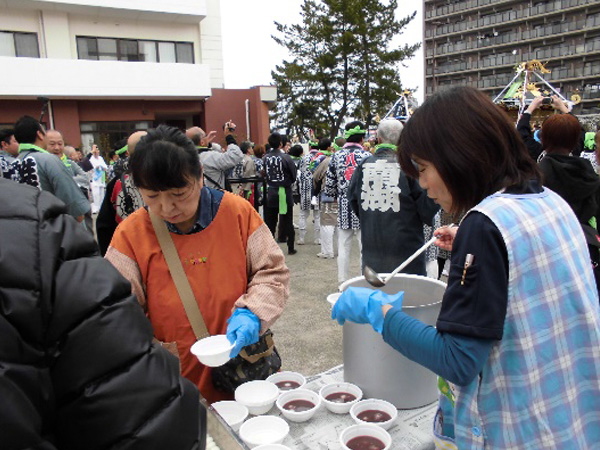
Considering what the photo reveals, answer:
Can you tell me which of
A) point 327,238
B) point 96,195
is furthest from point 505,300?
point 96,195

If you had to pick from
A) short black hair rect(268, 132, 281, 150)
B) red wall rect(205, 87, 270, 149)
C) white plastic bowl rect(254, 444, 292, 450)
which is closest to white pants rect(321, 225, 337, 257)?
short black hair rect(268, 132, 281, 150)

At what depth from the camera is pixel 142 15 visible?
17000mm

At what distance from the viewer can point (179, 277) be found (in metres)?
1.65

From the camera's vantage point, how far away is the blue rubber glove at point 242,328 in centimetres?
148

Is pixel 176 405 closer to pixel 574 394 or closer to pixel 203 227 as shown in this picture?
pixel 574 394

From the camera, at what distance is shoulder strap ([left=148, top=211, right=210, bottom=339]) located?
1.65 metres

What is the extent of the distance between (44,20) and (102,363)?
62.3 ft

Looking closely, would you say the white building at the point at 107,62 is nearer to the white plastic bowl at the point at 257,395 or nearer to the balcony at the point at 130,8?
the balcony at the point at 130,8

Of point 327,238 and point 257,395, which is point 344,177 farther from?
point 257,395

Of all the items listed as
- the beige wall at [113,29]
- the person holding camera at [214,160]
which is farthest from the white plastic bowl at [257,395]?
the beige wall at [113,29]

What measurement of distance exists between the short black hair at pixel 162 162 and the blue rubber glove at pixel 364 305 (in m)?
0.70

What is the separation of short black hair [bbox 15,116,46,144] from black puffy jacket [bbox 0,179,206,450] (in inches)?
167

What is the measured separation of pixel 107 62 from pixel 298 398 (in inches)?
688

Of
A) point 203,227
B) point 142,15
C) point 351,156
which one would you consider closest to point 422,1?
point 142,15
